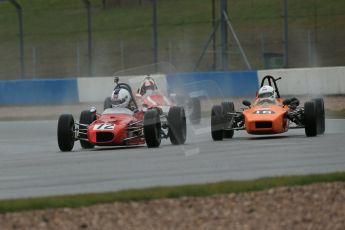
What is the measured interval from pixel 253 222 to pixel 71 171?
6.35 meters

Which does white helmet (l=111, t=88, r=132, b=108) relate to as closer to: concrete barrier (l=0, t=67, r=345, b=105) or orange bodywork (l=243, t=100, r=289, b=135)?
orange bodywork (l=243, t=100, r=289, b=135)

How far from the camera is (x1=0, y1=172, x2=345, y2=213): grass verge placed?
12961mm

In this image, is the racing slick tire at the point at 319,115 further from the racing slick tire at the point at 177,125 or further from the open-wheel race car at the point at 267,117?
the racing slick tire at the point at 177,125

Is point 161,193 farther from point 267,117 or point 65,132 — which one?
point 267,117

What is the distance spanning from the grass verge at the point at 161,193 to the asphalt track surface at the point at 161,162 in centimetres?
96

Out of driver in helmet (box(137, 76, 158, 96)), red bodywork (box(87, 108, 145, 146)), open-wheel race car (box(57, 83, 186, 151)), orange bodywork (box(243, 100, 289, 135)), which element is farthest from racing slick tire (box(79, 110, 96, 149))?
orange bodywork (box(243, 100, 289, 135))

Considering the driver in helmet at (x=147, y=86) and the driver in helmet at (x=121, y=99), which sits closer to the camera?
the driver in helmet at (x=121, y=99)

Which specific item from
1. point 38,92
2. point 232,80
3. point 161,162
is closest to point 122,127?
point 161,162

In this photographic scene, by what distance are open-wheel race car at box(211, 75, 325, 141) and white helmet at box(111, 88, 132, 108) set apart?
68.5 inches

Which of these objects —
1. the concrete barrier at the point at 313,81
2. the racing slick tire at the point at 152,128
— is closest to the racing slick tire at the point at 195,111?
the racing slick tire at the point at 152,128

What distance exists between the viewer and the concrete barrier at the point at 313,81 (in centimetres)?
3322

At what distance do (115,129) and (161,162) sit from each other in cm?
308

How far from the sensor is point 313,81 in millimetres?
33500

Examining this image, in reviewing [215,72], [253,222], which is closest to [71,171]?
[253,222]
